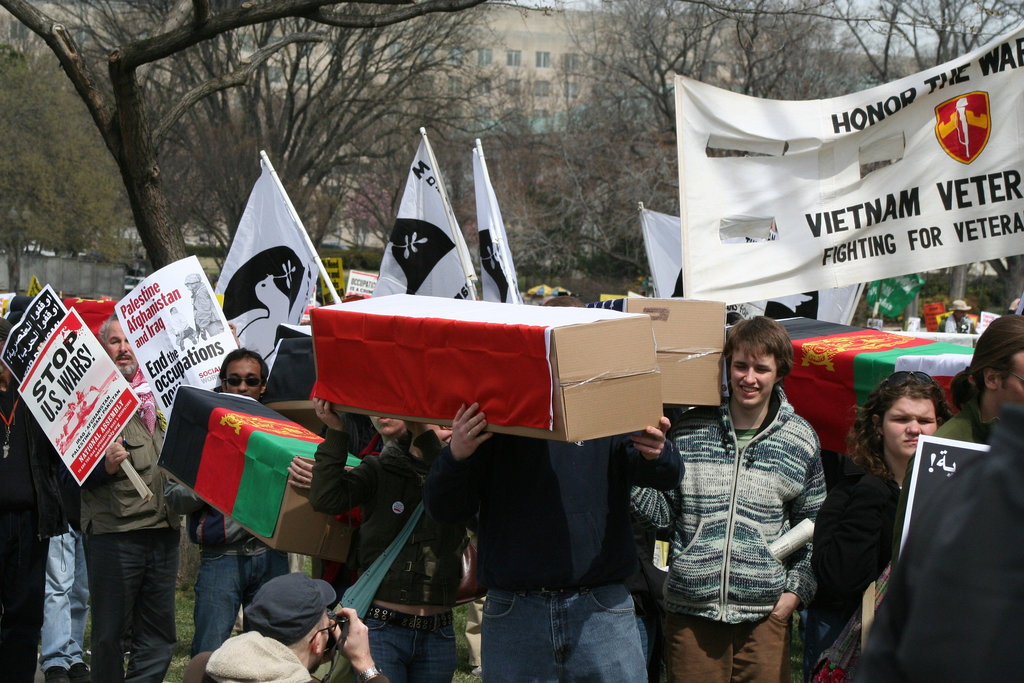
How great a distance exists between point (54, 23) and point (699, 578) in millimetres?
5692

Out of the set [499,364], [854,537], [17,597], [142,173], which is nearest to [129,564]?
[17,597]

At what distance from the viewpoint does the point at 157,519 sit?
5.55 metres

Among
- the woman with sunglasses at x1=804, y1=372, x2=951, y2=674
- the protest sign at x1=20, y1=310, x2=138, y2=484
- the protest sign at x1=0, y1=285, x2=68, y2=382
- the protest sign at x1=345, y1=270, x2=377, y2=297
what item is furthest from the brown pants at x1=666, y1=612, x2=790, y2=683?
the protest sign at x1=345, y1=270, x2=377, y2=297

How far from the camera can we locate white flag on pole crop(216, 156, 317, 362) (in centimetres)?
810

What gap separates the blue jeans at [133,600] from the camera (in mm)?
5426

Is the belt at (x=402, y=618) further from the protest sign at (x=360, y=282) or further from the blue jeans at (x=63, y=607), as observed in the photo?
the protest sign at (x=360, y=282)

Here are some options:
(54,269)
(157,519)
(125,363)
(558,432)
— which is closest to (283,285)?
(125,363)

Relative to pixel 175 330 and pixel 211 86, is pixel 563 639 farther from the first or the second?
pixel 211 86

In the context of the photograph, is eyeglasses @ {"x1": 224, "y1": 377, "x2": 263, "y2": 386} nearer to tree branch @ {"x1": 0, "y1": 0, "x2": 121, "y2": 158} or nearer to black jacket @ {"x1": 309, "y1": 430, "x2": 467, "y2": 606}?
black jacket @ {"x1": 309, "y1": 430, "x2": 467, "y2": 606}

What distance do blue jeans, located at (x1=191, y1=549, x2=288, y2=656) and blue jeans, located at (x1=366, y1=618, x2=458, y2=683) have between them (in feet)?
5.42

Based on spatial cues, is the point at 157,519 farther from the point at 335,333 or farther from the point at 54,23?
the point at 54,23

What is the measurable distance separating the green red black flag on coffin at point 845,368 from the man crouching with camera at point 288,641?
260 cm

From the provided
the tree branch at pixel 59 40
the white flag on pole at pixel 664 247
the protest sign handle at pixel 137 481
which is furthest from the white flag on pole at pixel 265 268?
the white flag on pole at pixel 664 247

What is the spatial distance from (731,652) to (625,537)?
633 mm
